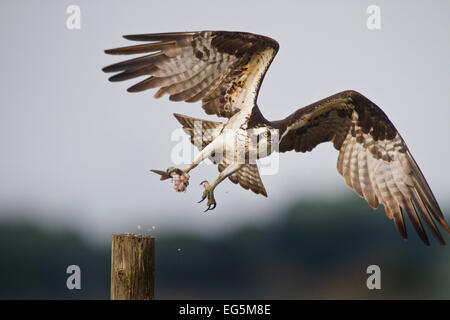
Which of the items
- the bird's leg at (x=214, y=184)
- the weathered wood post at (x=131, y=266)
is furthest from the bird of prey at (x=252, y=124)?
the weathered wood post at (x=131, y=266)

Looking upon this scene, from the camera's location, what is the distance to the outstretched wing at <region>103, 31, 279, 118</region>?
23.5 ft

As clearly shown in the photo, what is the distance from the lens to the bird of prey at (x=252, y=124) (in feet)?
23.8

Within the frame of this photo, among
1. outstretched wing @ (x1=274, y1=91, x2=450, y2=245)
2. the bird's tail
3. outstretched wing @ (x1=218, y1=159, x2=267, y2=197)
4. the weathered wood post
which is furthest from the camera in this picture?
outstretched wing @ (x1=218, y1=159, x2=267, y2=197)

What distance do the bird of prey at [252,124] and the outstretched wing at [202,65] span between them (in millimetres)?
11

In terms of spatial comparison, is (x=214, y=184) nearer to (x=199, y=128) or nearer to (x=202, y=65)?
(x=199, y=128)

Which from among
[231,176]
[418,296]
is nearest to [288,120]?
[231,176]

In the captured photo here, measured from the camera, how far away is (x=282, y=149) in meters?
8.16

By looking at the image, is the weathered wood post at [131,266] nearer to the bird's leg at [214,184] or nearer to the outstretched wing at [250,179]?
the bird's leg at [214,184]

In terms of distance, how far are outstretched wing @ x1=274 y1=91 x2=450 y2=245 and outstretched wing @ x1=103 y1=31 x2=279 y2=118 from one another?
89cm

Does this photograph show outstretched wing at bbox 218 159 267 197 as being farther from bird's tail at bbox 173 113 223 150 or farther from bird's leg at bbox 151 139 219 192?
bird's leg at bbox 151 139 219 192

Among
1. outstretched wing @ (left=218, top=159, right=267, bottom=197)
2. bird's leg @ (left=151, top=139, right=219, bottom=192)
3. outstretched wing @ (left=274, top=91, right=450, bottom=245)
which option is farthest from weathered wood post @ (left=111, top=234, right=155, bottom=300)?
outstretched wing @ (left=274, top=91, right=450, bottom=245)

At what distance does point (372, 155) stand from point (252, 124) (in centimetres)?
192
